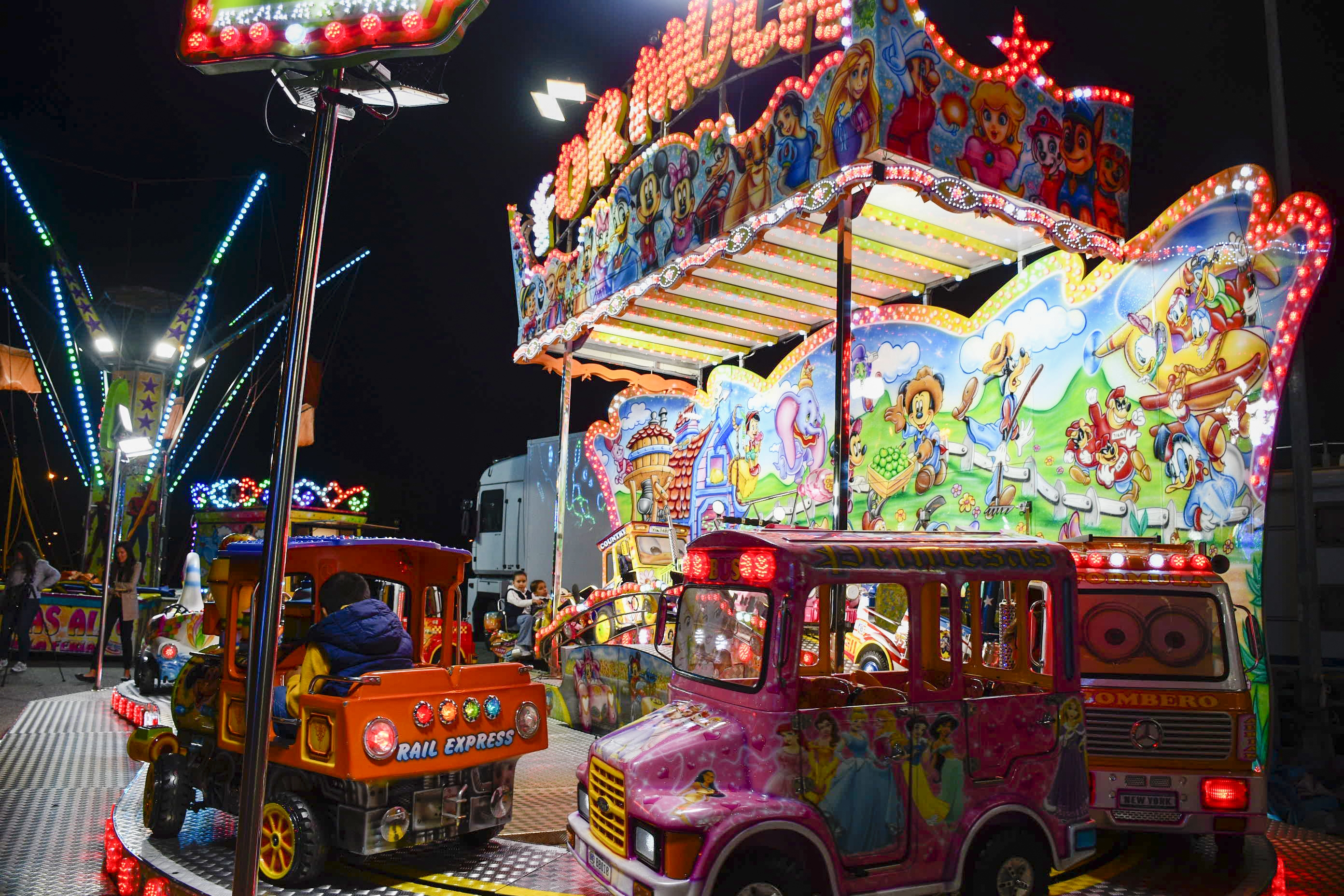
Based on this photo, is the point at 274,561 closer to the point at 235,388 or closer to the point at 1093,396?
the point at 1093,396

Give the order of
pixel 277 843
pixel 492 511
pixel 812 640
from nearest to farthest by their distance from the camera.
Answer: pixel 277 843
pixel 812 640
pixel 492 511

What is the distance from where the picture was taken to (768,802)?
14.0ft

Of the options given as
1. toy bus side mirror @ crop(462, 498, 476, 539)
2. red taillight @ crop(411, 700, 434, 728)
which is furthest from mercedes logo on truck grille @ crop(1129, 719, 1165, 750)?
toy bus side mirror @ crop(462, 498, 476, 539)

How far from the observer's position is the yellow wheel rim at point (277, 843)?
5.28 metres

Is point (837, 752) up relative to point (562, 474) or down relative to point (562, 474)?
down

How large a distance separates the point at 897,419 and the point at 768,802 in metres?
10.6

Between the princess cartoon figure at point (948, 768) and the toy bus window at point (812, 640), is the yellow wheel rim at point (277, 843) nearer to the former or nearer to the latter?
the toy bus window at point (812, 640)

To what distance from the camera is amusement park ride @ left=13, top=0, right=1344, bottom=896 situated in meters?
4.52

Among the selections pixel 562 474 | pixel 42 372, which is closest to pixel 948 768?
pixel 562 474

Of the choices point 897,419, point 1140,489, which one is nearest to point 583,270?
point 897,419

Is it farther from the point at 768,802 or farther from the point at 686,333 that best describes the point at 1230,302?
the point at 686,333

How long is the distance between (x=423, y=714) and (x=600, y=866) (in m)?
1.44

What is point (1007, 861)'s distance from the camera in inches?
189

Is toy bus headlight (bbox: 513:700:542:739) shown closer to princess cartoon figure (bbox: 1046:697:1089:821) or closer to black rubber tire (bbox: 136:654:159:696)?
princess cartoon figure (bbox: 1046:697:1089:821)
